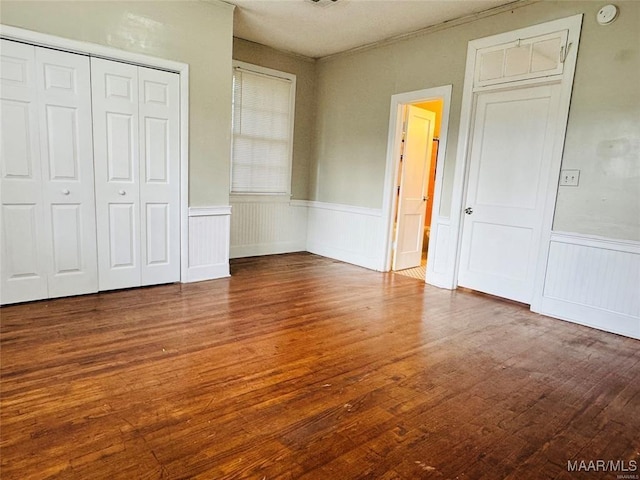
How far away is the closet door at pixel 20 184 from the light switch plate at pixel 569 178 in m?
4.50

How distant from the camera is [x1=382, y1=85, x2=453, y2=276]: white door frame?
4.48 metres

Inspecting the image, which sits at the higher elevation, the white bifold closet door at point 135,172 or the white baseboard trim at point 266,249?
the white bifold closet door at point 135,172

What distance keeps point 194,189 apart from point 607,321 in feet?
13.2

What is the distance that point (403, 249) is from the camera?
543 cm

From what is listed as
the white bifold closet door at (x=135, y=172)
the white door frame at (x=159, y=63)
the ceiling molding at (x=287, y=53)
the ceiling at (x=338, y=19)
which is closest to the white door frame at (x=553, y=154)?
the ceiling at (x=338, y=19)

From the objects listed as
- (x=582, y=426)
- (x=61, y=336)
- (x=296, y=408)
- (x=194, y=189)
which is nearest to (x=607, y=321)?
(x=582, y=426)

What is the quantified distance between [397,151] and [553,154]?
1849 millimetres

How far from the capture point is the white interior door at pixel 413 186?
5.16 m

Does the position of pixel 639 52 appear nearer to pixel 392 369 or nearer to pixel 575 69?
pixel 575 69

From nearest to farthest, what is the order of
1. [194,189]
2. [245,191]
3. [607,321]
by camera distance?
[607,321], [194,189], [245,191]

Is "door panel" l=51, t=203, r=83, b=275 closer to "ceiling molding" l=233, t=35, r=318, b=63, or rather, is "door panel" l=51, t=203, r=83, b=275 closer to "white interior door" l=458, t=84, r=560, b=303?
"ceiling molding" l=233, t=35, r=318, b=63

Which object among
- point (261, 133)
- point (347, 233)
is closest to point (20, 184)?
point (261, 133)

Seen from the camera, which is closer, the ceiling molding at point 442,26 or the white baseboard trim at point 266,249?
the ceiling molding at point 442,26

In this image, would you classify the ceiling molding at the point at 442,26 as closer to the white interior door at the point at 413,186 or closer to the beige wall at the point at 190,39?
the white interior door at the point at 413,186
